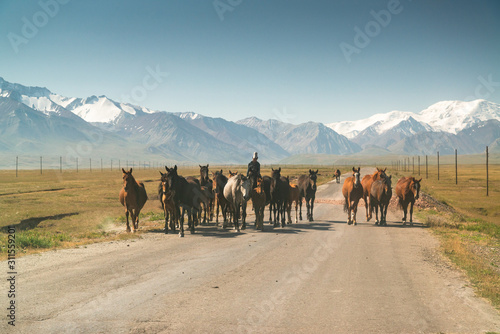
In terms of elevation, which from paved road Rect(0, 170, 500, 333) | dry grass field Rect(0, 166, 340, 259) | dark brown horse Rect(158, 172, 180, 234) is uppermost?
dark brown horse Rect(158, 172, 180, 234)

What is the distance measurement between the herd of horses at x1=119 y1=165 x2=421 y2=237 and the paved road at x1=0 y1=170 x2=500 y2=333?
393 centimetres

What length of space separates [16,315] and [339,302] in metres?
6.43

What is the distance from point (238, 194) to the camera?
19281mm

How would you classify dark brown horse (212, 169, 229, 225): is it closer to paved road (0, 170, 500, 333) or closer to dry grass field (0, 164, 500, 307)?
dry grass field (0, 164, 500, 307)

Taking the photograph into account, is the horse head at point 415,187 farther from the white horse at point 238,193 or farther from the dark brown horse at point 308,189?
the white horse at point 238,193

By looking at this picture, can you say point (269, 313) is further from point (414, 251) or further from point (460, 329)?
point (414, 251)

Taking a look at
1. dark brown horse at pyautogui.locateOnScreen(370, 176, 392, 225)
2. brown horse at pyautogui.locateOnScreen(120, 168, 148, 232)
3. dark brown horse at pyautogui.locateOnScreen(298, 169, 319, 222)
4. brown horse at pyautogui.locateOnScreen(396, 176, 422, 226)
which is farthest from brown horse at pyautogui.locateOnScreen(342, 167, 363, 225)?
brown horse at pyautogui.locateOnScreen(120, 168, 148, 232)

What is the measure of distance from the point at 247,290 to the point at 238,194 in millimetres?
10413

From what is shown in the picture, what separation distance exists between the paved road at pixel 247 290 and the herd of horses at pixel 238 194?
3928 millimetres

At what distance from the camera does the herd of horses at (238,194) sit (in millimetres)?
18750

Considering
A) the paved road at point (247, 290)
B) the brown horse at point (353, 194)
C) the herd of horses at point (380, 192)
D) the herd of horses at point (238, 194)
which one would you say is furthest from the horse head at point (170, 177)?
the brown horse at point (353, 194)

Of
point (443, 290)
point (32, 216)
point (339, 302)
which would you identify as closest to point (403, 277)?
point (443, 290)

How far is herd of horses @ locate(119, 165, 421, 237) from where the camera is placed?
18.8 metres

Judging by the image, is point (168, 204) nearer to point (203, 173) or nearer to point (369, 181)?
point (203, 173)
